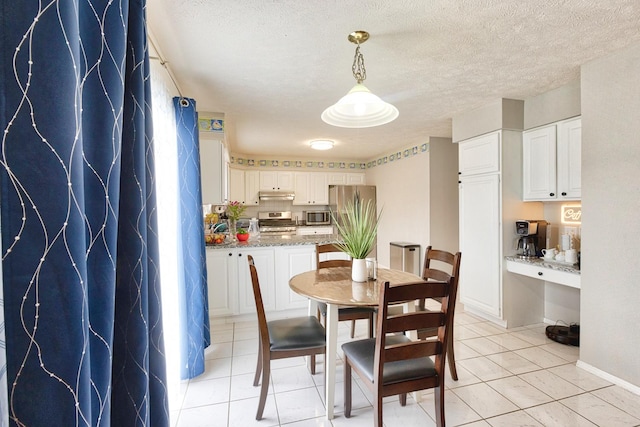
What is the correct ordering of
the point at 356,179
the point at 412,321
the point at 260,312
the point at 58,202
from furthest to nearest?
the point at 356,179 < the point at 260,312 < the point at 412,321 < the point at 58,202

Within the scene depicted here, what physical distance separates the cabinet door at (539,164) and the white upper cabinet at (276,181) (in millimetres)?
4092

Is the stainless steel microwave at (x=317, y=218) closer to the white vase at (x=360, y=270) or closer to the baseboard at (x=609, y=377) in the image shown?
the white vase at (x=360, y=270)

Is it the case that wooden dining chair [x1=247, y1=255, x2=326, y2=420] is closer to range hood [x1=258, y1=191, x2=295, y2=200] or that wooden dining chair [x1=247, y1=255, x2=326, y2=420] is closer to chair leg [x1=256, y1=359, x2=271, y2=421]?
chair leg [x1=256, y1=359, x2=271, y2=421]

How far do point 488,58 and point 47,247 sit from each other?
2.73 meters

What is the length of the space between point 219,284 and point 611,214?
137 inches

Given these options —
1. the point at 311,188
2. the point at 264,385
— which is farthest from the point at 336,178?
the point at 264,385

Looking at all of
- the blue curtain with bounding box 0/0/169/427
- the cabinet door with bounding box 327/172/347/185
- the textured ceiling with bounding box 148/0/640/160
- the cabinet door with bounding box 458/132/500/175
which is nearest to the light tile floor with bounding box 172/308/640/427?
the blue curtain with bounding box 0/0/169/427

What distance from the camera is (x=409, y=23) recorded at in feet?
5.91

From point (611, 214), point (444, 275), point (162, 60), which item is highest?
point (162, 60)

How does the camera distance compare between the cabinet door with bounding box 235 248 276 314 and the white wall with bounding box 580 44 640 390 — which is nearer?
the white wall with bounding box 580 44 640 390

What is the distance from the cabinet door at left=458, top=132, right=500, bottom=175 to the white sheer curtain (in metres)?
3.09

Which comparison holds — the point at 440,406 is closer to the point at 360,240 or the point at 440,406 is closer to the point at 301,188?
the point at 360,240

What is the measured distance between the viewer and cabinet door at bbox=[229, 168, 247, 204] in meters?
5.77

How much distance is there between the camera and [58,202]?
586 millimetres
